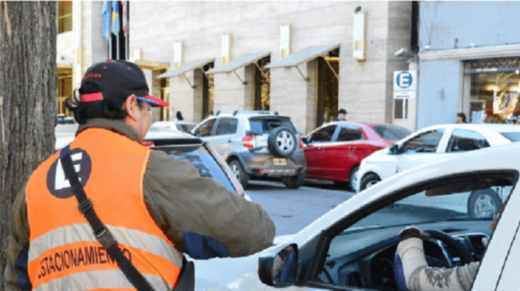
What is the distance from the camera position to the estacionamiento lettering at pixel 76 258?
6.65 feet

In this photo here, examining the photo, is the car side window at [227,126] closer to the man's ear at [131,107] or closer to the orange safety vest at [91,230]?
the man's ear at [131,107]

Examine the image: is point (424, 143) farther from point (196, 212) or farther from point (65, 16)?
point (65, 16)

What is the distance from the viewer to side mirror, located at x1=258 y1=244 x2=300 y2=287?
2.68 m

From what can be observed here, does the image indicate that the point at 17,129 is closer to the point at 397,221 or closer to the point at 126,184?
the point at 126,184

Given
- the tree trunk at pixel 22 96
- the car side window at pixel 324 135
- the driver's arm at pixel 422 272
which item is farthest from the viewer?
the car side window at pixel 324 135

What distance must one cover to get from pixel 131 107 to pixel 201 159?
3.32 metres

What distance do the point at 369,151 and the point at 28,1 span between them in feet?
36.3

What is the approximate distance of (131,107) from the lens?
7.32ft

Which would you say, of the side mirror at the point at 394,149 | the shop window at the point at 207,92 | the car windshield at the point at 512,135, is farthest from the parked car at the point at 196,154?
the shop window at the point at 207,92

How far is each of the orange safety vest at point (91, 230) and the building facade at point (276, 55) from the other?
Result: 19.5 metres

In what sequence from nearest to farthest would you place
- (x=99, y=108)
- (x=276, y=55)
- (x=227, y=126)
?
(x=99, y=108) → (x=227, y=126) → (x=276, y=55)

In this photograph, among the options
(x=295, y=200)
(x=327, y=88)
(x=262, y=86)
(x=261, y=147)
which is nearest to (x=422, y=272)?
(x=295, y=200)

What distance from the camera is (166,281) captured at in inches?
82.7

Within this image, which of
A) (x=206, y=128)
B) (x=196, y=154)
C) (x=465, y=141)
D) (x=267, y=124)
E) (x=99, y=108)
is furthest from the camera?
(x=206, y=128)
